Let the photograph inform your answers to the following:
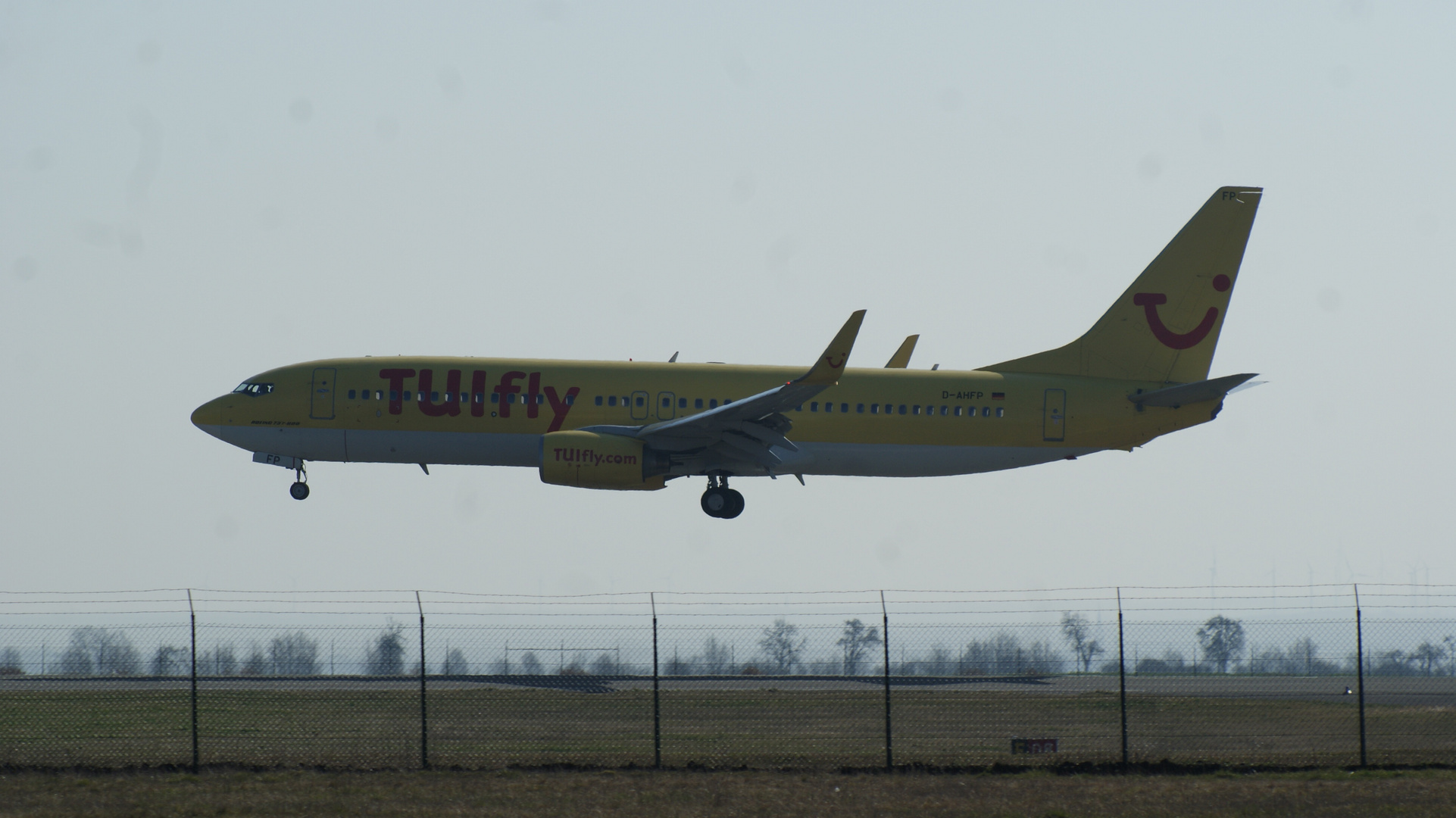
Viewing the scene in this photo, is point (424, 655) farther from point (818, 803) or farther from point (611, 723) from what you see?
point (818, 803)

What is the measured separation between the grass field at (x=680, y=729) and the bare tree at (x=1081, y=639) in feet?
4.04

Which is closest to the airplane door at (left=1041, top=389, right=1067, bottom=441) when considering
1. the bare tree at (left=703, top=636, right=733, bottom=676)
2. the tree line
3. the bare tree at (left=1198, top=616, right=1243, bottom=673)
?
the tree line

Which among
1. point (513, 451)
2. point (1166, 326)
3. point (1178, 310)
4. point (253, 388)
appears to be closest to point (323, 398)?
point (253, 388)

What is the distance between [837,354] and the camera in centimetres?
3350

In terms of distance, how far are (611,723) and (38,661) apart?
13.6m

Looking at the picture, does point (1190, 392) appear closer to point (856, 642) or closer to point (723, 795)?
point (856, 642)

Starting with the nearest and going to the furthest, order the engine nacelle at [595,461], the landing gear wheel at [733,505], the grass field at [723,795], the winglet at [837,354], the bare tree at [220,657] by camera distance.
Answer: the grass field at [723,795]
the bare tree at [220,657]
the winglet at [837,354]
the engine nacelle at [595,461]
the landing gear wheel at [733,505]

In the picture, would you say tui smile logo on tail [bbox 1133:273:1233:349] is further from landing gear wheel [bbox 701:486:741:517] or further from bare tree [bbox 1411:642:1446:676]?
landing gear wheel [bbox 701:486:741:517]

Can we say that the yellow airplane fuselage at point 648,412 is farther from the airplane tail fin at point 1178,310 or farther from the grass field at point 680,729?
the grass field at point 680,729

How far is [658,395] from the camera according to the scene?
3944 cm

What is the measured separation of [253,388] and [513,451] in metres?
8.44

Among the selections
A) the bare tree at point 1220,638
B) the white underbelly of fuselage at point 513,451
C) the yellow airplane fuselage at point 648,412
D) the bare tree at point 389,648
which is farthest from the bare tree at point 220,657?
the bare tree at point 1220,638

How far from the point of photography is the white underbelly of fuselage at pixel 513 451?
128 ft

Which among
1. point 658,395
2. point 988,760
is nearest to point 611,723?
point 988,760
